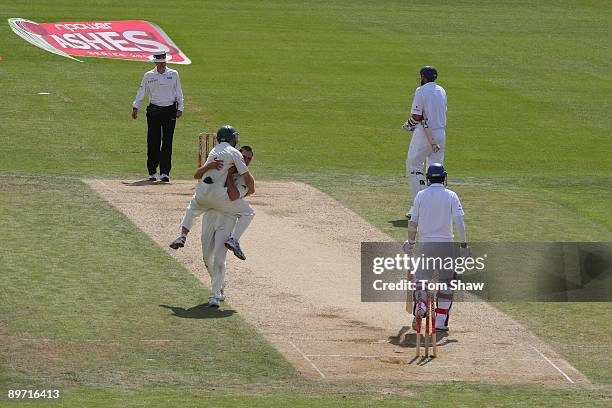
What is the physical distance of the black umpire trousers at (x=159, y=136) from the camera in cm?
2417

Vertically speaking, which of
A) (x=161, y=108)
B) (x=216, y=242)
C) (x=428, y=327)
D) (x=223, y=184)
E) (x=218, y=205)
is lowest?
(x=428, y=327)

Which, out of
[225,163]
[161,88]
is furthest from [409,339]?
[161,88]

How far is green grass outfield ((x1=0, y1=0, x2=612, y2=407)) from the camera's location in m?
13.9

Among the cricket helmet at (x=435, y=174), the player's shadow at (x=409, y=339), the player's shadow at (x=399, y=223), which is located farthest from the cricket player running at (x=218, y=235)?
the player's shadow at (x=399, y=223)

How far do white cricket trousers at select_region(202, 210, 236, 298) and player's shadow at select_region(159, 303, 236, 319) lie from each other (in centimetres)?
19

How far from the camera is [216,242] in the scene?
16.1m

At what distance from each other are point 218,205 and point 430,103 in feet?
19.2

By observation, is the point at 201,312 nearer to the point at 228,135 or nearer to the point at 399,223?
the point at 228,135

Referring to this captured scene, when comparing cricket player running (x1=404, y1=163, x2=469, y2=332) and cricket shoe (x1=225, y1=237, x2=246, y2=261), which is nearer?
cricket player running (x1=404, y1=163, x2=469, y2=332)

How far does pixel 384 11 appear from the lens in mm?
50250

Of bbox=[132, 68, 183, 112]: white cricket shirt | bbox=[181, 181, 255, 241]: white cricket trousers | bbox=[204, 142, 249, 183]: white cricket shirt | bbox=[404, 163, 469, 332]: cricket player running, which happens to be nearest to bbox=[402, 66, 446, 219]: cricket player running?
bbox=[132, 68, 183, 112]: white cricket shirt

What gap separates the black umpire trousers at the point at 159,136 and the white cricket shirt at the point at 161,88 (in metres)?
0.12

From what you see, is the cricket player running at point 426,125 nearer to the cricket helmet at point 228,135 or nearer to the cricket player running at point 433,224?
the cricket helmet at point 228,135

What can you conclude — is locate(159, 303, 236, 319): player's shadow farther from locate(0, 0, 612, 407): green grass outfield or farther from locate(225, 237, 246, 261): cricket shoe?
locate(225, 237, 246, 261): cricket shoe
